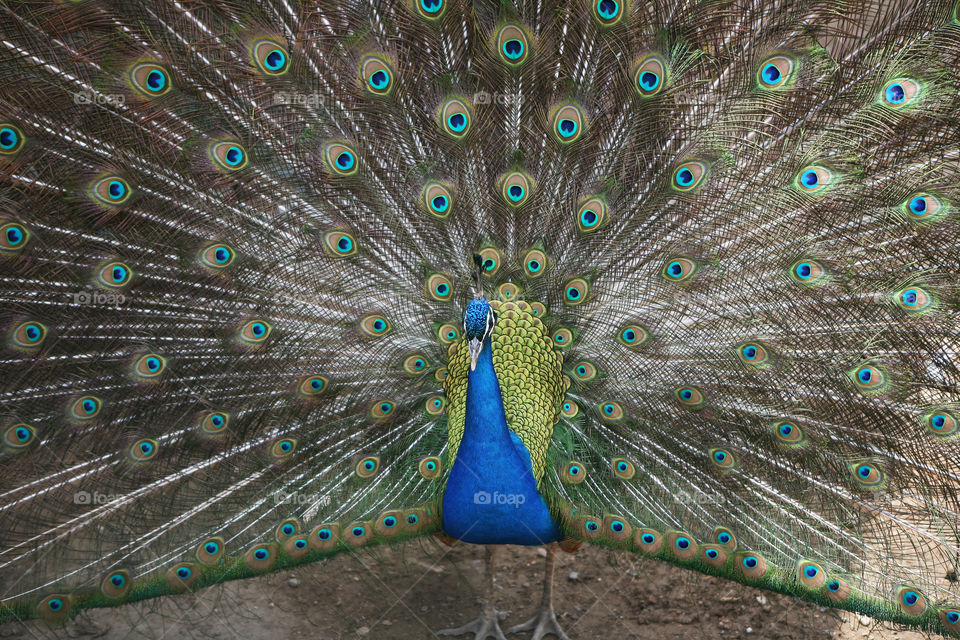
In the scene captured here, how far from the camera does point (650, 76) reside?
9.48 ft

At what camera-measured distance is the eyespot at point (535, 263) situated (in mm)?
3314

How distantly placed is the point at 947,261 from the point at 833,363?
56 cm

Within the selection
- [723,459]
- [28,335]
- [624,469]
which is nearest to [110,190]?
[28,335]

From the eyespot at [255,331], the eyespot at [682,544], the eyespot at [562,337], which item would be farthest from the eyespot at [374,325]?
the eyespot at [682,544]

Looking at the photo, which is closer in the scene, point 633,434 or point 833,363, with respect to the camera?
point 833,363

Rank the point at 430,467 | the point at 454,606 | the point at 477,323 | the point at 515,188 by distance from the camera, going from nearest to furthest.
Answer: the point at 477,323, the point at 515,188, the point at 430,467, the point at 454,606

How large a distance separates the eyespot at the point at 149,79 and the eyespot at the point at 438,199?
108 centimetres

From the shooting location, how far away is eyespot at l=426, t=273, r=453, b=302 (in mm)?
3357

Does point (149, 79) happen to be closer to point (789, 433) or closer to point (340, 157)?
point (340, 157)

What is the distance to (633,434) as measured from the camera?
10.8 ft

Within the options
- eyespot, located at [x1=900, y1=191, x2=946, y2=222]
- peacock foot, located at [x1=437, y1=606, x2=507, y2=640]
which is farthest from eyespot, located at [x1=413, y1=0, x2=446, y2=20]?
peacock foot, located at [x1=437, y1=606, x2=507, y2=640]

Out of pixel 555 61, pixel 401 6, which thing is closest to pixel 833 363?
pixel 555 61

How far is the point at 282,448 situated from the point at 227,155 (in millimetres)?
1267

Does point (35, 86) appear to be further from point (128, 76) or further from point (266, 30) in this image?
point (266, 30)
